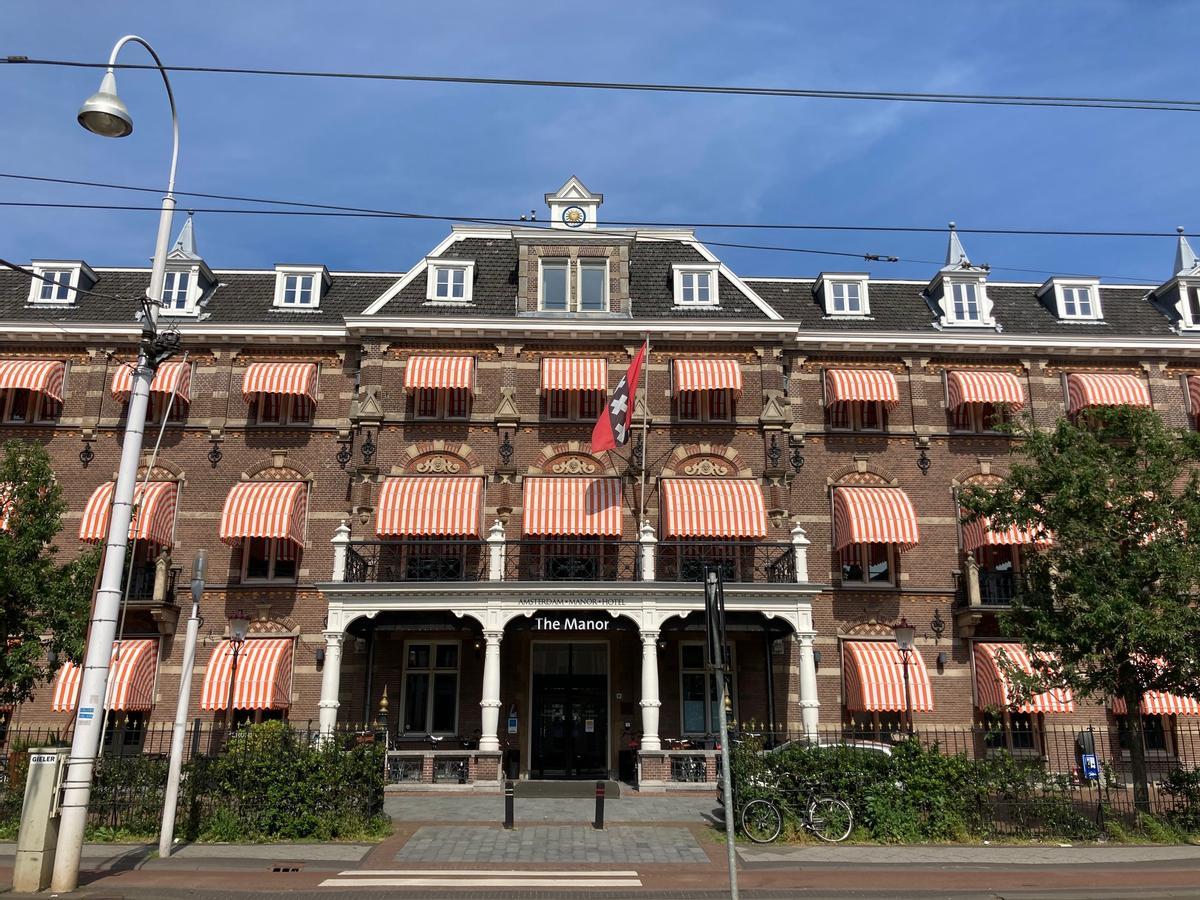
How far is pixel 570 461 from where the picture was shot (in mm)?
25094

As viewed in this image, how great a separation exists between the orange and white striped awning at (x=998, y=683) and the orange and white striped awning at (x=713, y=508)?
262 inches

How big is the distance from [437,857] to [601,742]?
1037 cm

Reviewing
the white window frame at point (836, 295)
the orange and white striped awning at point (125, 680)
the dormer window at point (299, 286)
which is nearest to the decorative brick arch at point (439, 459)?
the dormer window at point (299, 286)

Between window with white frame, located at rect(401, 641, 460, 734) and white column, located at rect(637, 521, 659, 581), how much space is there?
5972 millimetres

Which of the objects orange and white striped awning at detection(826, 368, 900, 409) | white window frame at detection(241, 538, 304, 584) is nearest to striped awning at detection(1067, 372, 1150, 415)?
orange and white striped awning at detection(826, 368, 900, 409)

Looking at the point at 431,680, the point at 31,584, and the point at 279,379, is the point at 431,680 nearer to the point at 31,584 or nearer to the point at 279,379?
the point at 279,379

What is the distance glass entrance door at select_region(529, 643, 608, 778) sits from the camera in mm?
23344

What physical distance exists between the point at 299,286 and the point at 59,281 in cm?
745

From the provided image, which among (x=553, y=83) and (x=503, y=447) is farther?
(x=503, y=447)

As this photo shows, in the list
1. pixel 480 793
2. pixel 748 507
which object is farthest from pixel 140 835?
pixel 748 507

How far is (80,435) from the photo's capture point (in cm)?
2525

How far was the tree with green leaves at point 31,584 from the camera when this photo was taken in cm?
1725

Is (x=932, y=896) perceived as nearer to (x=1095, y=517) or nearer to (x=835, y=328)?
(x=1095, y=517)

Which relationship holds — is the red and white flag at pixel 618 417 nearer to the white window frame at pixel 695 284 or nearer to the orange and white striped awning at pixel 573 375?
the orange and white striped awning at pixel 573 375
